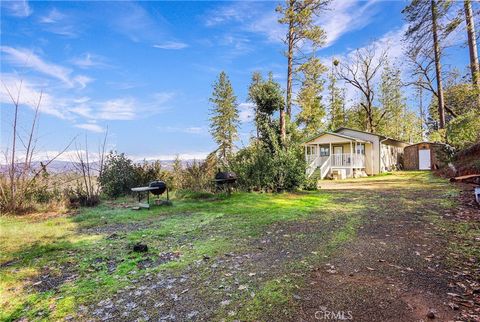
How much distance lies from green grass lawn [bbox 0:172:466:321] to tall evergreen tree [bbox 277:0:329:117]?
7.79m

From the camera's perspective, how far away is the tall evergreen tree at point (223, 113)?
108 ft

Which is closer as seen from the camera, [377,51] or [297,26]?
[297,26]

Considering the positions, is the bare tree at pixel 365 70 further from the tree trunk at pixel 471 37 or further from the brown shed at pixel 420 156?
the tree trunk at pixel 471 37

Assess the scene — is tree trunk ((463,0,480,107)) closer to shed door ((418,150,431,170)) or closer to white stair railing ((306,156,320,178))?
white stair railing ((306,156,320,178))

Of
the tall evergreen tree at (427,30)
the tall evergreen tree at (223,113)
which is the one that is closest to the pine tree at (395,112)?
the tall evergreen tree at (427,30)

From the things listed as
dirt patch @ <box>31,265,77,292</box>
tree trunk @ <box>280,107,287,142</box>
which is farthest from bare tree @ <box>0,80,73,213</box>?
tree trunk @ <box>280,107,287,142</box>

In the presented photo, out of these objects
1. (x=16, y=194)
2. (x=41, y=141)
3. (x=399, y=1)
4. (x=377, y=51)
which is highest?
(x=377, y=51)

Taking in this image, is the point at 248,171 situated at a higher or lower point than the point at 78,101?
lower

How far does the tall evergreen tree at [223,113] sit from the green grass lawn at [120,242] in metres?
25.4

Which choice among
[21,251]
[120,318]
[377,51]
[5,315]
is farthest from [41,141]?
[377,51]

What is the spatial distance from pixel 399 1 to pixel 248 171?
15484 mm

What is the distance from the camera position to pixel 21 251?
13.3 feet

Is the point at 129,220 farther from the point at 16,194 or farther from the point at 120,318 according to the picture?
the point at 120,318

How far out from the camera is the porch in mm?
20141
